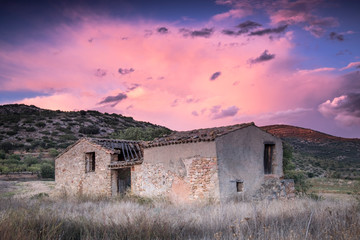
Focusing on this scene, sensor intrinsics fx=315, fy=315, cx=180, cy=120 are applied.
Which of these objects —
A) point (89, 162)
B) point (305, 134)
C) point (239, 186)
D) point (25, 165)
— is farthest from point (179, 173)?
point (305, 134)

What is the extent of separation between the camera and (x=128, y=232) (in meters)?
5.92

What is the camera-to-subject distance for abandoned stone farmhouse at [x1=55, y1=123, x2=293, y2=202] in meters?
12.7

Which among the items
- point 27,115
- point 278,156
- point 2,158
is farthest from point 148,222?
point 27,115

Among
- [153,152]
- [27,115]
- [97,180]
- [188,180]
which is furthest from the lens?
[27,115]

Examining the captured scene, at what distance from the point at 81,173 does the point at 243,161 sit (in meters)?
10.0

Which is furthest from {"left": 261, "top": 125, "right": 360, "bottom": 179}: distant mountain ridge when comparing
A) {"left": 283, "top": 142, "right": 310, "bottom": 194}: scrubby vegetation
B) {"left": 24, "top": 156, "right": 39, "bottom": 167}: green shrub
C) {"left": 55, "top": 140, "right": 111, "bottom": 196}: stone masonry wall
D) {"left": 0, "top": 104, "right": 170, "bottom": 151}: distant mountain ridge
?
{"left": 24, "top": 156, "right": 39, "bottom": 167}: green shrub

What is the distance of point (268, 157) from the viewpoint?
15.1m

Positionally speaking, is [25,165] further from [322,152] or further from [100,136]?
[322,152]

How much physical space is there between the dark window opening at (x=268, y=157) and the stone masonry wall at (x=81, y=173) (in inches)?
325

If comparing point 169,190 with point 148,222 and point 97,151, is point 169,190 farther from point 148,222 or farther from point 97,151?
point 148,222

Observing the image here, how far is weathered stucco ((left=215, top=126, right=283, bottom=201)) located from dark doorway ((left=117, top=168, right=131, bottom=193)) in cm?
689

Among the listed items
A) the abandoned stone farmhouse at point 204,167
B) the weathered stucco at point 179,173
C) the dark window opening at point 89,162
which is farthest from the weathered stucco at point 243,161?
the dark window opening at point 89,162

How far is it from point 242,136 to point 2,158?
2918cm

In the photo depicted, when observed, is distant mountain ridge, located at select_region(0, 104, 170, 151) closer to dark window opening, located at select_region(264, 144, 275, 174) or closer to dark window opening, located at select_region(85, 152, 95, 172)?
dark window opening, located at select_region(85, 152, 95, 172)
